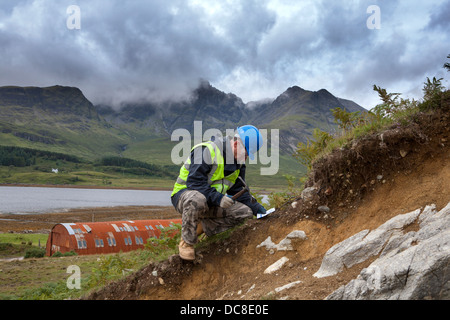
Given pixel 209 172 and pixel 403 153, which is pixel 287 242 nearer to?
pixel 209 172

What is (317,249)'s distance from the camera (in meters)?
6.33

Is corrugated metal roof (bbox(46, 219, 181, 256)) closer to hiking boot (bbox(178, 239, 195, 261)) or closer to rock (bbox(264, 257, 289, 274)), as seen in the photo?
hiking boot (bbox(178, 239, 195, 261))

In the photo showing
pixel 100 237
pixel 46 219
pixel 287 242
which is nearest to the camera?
pixel 287 242

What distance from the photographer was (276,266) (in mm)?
6355

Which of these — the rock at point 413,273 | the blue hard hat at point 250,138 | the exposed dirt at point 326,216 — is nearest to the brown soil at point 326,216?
the exposed dirt at point 326,216

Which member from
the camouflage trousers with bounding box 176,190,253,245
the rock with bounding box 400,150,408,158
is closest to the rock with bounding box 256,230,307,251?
the camouflage trousers with bounding box 176,190,253,245

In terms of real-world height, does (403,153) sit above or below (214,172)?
above

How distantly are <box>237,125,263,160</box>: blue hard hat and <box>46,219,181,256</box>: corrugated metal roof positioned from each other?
27.9 m

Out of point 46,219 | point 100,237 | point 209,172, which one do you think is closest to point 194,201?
point 209,172

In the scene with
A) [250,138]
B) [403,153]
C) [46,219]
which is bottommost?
[46,219]

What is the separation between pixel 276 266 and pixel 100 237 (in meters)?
32.3

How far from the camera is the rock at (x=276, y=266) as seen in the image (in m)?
6.30

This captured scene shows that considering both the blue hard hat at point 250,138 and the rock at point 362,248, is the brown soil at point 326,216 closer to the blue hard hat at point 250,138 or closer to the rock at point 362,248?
the rock at point 362,248
